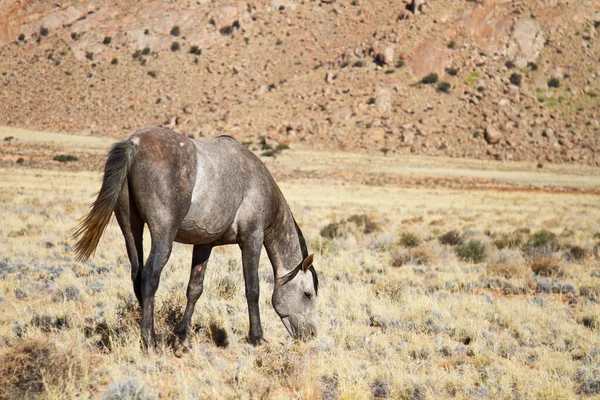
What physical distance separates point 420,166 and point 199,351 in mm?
46558

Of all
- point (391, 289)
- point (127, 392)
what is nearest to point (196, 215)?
point (127, 392)

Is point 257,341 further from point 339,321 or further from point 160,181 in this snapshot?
point 160,181

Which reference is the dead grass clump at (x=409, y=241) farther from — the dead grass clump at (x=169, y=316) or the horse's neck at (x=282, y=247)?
the dead grass clump at (x=169, y=316)

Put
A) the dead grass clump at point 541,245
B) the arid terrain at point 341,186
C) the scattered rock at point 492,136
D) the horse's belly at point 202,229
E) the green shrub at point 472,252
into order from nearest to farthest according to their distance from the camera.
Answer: the horse's belly at point 202,229
the arid terrain at point 341,186
the green shrub at point 472,252
the dead grass clump at point 541,245
the scattered rock at point 492,136

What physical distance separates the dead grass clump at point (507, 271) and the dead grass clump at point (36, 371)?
374 inches

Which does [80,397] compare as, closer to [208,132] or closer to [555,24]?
[208,132]

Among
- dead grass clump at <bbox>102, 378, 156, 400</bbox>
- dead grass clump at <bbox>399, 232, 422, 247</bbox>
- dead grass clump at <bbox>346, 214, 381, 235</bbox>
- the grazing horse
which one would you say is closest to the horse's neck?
the grazing horse

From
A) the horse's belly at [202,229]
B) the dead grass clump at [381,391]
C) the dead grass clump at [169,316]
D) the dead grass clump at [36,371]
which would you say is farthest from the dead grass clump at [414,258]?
the dead grass clump at [36,371]

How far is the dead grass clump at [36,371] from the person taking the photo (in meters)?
4.48

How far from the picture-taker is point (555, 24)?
7512 centimetres

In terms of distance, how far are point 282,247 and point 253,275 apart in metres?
0.65

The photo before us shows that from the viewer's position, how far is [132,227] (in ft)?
18.9

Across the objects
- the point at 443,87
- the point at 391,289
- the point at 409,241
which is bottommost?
the point at 409,241

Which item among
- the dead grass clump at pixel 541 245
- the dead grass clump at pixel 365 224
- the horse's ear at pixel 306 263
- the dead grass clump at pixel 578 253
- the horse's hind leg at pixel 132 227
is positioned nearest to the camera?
the horse's hind leg at pixel 132 227
